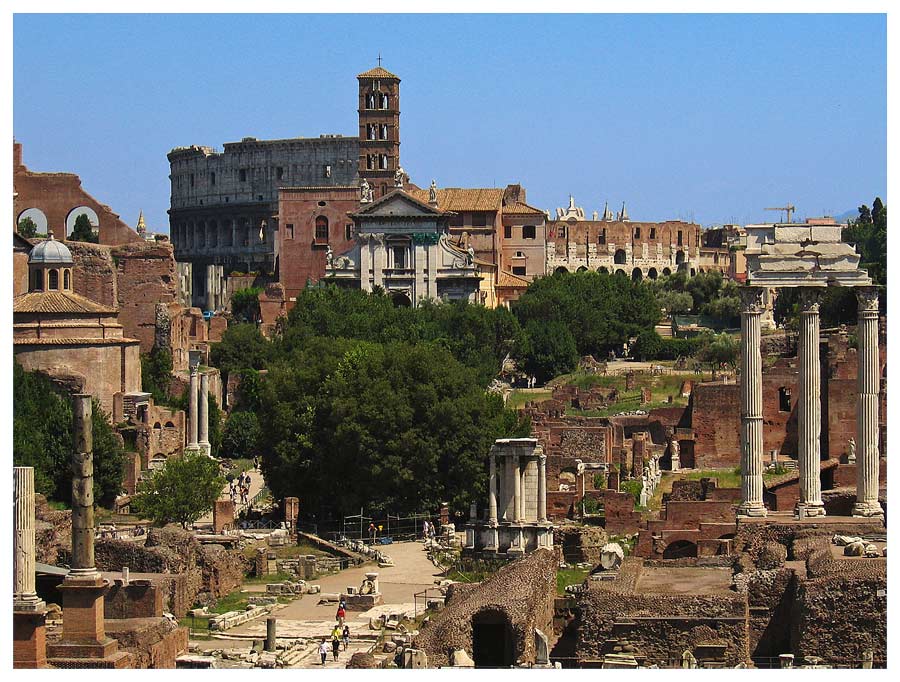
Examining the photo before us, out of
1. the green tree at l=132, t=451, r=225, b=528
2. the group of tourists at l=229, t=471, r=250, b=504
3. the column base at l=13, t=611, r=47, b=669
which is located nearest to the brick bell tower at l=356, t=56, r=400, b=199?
the group of tourists at l=229, t=471, r=250, b=504

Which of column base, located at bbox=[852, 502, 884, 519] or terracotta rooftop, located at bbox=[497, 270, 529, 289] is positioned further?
terracotta rooftop, located at bbox=[497, 270, 529, 289]

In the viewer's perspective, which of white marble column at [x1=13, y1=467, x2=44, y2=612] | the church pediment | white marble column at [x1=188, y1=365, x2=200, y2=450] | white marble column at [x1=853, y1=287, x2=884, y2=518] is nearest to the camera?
white marble column at [x1=13, y1=467, x2=44, y2=612]

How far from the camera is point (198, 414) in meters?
71.4

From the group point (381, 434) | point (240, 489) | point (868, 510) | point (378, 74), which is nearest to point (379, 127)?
point (378, 74)

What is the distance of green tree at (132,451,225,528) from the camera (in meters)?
54.1

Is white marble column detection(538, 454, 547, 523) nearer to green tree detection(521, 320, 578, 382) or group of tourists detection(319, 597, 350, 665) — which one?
group of tourists detection(319, 597, 350, 665)

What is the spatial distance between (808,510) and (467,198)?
2903 inches

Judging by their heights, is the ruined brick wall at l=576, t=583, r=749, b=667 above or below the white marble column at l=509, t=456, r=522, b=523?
below

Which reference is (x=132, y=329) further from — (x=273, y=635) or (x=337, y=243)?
(x=273, y=635)

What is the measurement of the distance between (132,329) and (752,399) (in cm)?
4229

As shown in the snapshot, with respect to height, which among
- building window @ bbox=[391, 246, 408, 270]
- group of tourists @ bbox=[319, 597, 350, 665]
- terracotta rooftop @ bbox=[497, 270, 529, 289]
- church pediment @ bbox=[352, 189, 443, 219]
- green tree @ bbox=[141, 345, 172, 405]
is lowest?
group of tourists @ bbox=[319, 597, 350, 665]

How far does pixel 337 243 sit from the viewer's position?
11331 centimetres

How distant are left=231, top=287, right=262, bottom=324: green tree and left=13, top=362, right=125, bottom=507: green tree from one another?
4346 centimetres

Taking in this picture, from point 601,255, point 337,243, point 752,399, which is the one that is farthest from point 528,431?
point 601,255
